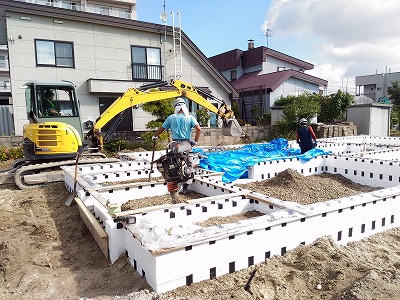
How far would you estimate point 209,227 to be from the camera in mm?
2910

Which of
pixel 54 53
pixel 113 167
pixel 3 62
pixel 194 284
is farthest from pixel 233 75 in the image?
pixel 194 284

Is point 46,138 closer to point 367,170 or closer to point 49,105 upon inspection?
point 49,105

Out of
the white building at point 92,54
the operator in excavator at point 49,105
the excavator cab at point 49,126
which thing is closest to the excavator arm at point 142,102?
the excavator cab at point 49,126

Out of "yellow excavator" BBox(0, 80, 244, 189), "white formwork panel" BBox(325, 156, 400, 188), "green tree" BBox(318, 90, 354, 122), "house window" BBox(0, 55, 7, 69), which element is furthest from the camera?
"house window" BBox(0, 55, 7, 69)

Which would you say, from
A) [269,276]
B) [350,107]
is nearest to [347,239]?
[269,276]

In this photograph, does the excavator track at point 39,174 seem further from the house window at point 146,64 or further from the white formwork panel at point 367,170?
the house window at point 146,64

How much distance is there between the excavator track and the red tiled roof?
51.8ft

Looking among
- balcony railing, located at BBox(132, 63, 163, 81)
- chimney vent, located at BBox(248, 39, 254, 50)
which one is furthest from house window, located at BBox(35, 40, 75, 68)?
chimney vent, located at BBox(248, 39, 254, 50)

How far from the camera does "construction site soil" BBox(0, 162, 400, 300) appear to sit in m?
2.42

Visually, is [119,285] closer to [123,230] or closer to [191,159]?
[123,230]

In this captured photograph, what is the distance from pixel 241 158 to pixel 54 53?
1028 centimetres

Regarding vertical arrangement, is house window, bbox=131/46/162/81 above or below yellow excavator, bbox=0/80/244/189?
above

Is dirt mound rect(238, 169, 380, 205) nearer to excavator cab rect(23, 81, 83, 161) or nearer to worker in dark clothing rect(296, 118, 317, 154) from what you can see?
worker in dark clothing rect(296, 118, 317, 154)

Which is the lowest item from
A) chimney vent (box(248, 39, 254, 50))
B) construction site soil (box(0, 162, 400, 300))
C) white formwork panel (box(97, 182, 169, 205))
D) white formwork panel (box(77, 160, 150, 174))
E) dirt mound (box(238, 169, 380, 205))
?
construction site soil (box(0, 162, 400, 300))
